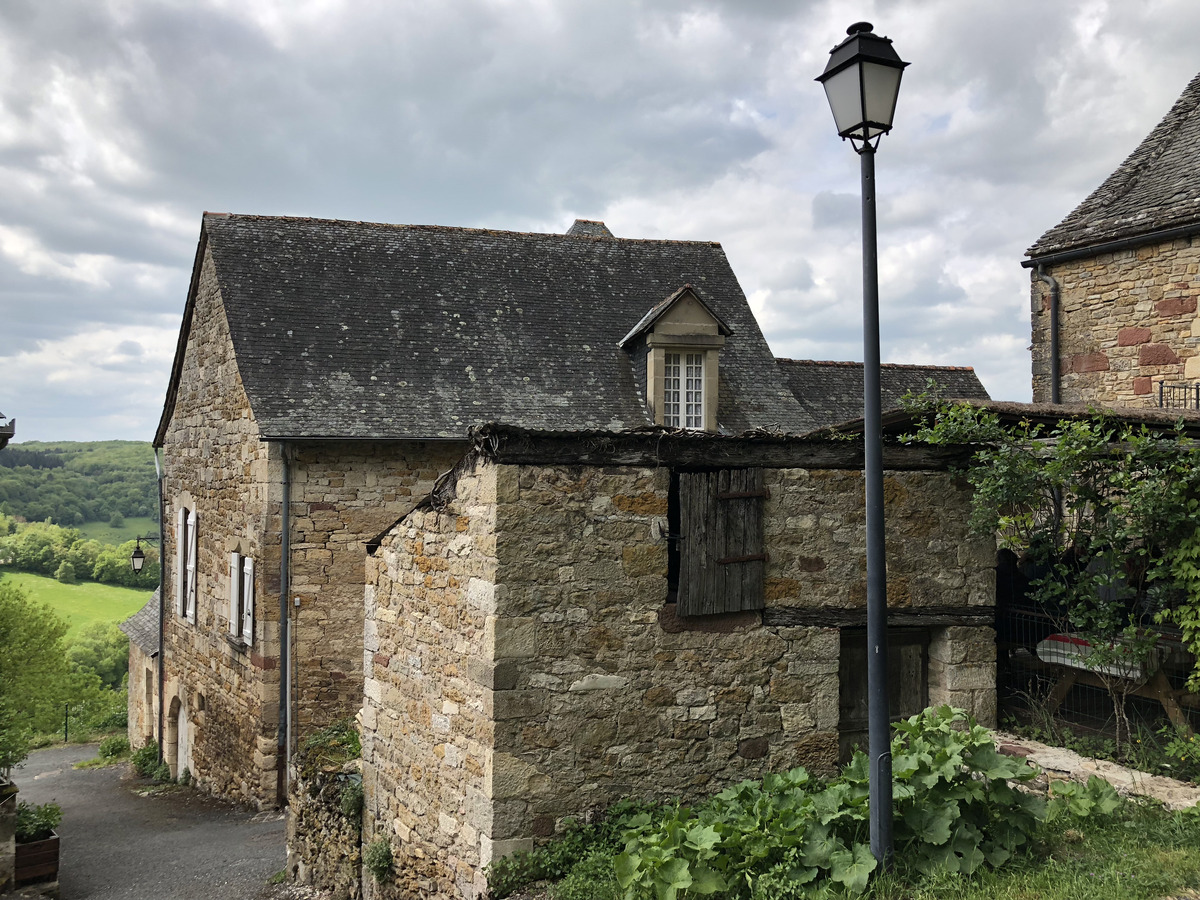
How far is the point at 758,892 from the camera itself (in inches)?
173

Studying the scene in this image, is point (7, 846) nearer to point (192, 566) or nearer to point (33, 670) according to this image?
point (192, 566)

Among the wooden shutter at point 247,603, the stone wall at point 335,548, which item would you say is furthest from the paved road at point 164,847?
the wooden shutter at point 247,603

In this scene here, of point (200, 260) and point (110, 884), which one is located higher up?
point (200, 260)

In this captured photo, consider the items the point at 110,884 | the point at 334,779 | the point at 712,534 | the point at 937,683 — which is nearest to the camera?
the point at 712,534

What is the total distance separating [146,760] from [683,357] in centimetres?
1326

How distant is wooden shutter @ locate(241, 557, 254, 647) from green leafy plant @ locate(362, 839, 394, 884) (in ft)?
20.2

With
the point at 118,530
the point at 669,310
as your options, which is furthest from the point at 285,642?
the point at 118,530

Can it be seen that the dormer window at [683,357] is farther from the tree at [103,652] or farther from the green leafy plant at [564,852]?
the tree at [103,652]

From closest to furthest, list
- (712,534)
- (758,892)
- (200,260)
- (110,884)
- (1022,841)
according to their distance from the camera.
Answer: (758,892)
(1022,841)
(712,534)
(110,884)
(200,260)

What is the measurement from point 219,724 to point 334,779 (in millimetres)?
6618

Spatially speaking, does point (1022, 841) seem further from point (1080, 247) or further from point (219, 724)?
point (219, 724)

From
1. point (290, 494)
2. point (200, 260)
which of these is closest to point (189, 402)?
point (200, 260)

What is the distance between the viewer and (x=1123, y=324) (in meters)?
11.3

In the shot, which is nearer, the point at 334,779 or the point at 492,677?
the point at 492,677
